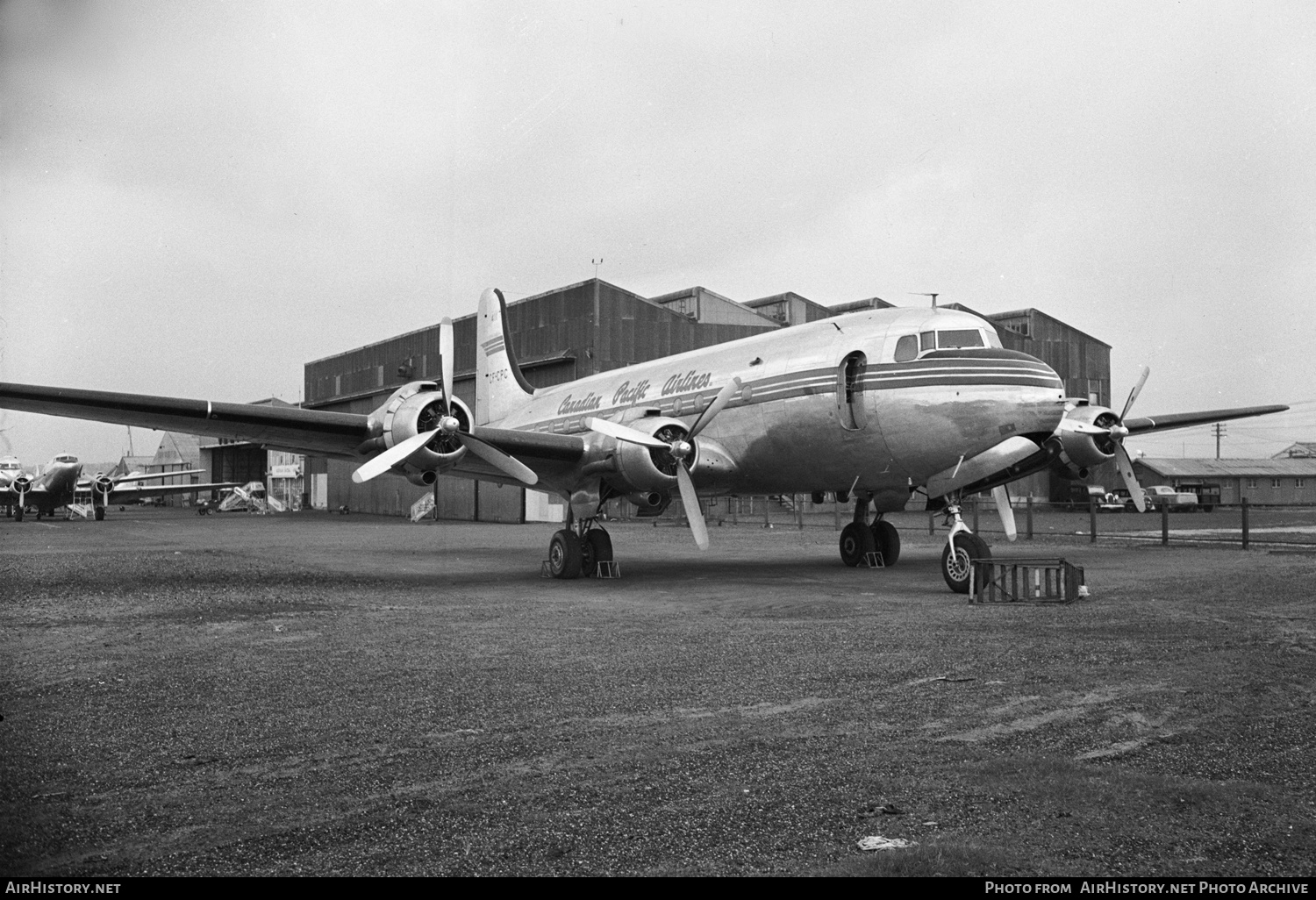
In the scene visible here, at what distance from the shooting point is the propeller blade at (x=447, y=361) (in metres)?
14.8

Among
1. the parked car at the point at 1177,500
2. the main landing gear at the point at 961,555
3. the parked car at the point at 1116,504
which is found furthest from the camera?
the parked car at the point at 1116,504

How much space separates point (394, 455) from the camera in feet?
46.3

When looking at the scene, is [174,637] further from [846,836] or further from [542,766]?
[846,836]

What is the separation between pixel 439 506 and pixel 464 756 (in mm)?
45952

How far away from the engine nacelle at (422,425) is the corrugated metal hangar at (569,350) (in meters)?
19.6

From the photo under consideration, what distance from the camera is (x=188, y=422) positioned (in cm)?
1510

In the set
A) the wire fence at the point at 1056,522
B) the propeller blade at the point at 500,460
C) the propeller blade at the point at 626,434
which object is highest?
the propeller blade at the point at 626,434

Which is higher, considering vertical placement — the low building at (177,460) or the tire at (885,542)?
the low building at (177,460)

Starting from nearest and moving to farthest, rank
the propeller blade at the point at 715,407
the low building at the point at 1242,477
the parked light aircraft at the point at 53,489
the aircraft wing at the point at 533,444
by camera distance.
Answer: the aircraft wing at the point at 533,444 → the propeller blade at the point at 715,407 → the parked light aircraft at the point at 53,489 → the low building at the point at 1242,477

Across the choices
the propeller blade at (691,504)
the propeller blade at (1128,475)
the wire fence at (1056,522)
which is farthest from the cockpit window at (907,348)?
the propeller blade at (1128,475)

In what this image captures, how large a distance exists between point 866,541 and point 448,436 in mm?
8508

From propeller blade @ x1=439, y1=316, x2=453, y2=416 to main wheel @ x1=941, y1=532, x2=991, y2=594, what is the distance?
25.7 feet

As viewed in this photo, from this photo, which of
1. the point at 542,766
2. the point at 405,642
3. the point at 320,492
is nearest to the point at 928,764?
the point at 542,766

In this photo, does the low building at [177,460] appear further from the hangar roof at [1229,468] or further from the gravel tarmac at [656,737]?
the gravel tarmac at [656,737]
